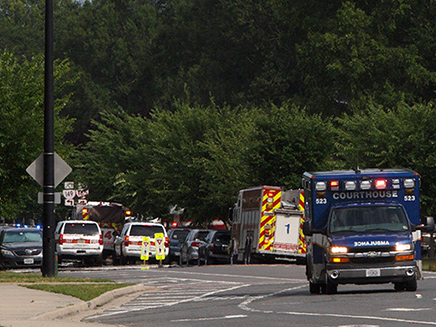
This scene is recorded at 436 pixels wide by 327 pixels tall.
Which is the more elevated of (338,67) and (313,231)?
(338,67)

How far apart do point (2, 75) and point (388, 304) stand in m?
17.6

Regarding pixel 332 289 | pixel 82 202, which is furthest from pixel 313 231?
pixel 82 202

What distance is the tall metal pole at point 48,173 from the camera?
26969mm

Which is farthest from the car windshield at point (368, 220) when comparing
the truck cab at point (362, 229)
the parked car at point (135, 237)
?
the parked car at point (135, 237)

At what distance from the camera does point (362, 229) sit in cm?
2141

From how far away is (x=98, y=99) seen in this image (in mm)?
88688

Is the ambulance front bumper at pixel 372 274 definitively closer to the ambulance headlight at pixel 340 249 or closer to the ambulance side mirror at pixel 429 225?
the ambulance headlight at pixel 340 249

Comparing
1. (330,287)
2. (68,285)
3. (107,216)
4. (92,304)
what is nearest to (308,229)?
(330,287)

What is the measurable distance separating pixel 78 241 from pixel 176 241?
7850 millimetres

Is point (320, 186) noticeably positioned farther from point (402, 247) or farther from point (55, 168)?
point (55, 168)

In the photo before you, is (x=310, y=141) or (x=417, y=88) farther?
(x=417, y=88)

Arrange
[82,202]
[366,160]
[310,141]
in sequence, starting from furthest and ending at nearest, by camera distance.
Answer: [82,202], [310,141], [366,160]

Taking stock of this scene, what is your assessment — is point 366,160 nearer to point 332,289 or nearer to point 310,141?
point 310,141

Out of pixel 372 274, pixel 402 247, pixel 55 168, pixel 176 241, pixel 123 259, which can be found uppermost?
pixel 55 168
